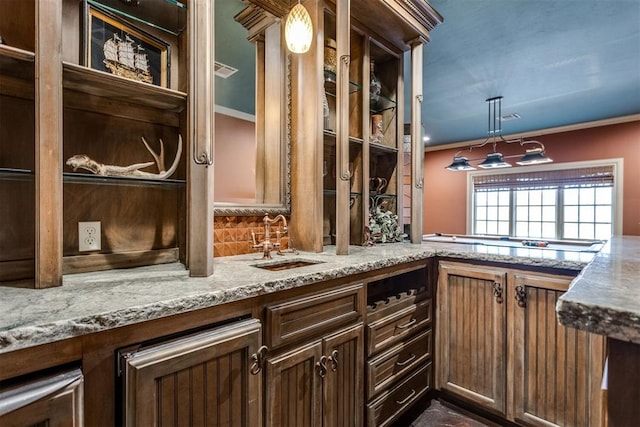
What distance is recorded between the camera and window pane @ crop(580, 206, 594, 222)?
5.41m

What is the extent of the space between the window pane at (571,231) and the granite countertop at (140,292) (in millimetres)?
5144

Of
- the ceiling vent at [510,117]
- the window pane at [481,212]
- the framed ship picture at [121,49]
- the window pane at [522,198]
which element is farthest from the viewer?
the window pane at [481,212]

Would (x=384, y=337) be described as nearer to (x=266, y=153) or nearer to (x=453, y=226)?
(x=266, y=153)

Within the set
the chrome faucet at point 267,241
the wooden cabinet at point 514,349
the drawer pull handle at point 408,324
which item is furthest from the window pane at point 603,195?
the chrome faucet at point 267,241

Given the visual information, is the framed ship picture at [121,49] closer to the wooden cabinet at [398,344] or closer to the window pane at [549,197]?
the wooden cabinet at [398,344]

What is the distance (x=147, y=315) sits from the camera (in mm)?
817

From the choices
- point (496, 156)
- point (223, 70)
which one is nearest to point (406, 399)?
point (223, 70)

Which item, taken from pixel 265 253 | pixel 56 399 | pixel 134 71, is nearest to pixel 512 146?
pixel 265 253

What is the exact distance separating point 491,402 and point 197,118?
2062 mm

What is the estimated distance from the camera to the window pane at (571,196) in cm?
555

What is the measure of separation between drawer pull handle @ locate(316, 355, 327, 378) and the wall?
10.4 feet

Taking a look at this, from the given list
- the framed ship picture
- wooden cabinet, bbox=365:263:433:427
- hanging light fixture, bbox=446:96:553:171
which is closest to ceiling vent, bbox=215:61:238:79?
the framed ship picture

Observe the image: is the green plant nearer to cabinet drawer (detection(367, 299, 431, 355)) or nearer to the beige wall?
cabinet drawer (detection(367, 299, 431, 355))

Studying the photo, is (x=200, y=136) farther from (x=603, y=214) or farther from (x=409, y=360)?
(x=603, y=214)
